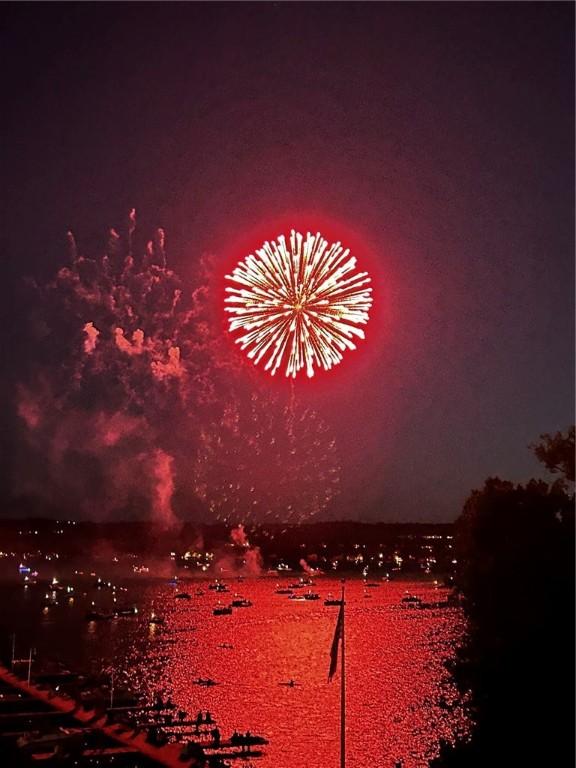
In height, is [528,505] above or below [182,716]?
above

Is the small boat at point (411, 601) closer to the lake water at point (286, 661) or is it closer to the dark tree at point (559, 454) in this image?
the lake water at point (286, 661)

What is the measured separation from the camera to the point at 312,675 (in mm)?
72688

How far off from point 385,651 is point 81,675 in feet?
111

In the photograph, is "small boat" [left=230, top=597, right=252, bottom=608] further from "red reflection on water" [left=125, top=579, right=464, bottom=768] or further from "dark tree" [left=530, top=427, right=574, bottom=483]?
"dark tree" [left=530, top=427, right=574, bottom=483]

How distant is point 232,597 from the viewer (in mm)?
153250

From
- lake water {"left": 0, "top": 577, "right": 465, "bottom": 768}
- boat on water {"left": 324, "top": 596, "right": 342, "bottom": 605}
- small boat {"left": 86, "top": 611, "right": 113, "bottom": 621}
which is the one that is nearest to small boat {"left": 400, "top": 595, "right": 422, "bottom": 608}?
lake water {"left": 0, "top": 577, "right": 465, "bottom": 768}

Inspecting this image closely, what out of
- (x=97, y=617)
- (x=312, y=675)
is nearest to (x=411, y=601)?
(x=97, y=617)

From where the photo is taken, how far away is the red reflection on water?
4991 cm

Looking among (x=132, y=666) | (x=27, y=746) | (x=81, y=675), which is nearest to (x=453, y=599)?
(x=27, y=746)

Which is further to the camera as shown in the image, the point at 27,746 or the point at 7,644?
the point at 7,644

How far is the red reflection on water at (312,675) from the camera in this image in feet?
164

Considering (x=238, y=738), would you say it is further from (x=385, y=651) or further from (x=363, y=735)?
(x=385, y=651)

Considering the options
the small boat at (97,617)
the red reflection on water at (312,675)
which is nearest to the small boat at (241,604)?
the red reflection on water at (312,675)

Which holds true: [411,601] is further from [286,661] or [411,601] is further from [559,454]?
[559,454]
